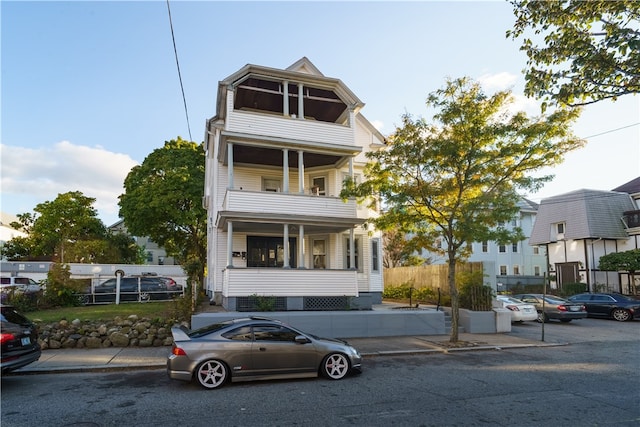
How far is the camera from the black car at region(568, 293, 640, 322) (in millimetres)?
22933

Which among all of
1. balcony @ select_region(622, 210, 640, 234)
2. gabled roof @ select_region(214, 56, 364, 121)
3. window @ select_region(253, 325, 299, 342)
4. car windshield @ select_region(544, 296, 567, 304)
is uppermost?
gabled roof @ select_region(214, 56, 364, 121)

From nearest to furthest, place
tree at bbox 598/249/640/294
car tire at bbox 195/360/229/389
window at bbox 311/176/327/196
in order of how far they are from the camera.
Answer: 1. car tire at bbox 195/360/229/389
2. window at bbox 311/176/327/196
3. tree at bbox 598/249/640/294

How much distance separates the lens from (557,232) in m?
37.5

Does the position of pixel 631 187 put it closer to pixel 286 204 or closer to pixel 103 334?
pixel 286 204

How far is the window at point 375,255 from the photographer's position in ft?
73.4

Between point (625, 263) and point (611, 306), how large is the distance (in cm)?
777

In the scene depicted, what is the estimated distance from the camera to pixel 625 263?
96.6 feet

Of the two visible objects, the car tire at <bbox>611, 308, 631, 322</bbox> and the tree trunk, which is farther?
the car tire at <bbox>611, 308, 631, 322</bbox>

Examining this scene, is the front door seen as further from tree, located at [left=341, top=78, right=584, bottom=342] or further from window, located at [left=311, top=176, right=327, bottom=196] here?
tree, located at [left=341, top=78, right=584, bottom=342]

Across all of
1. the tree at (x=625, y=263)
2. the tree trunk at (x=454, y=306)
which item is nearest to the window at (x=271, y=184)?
the tree trunk at (x=454, y=306)

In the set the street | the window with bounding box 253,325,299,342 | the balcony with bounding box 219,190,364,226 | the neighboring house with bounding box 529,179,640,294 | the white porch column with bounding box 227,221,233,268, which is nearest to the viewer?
the street

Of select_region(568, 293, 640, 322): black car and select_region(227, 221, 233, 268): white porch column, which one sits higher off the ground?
select_region(227, 221, 233, 268): white porch column

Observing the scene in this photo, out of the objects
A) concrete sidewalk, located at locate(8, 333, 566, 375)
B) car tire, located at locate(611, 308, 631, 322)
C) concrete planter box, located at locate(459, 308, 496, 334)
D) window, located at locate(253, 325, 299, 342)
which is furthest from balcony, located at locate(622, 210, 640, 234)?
window, located at locate(253, 325, 299, 342)

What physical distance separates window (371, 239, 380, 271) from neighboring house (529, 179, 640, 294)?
1898 centimetres
